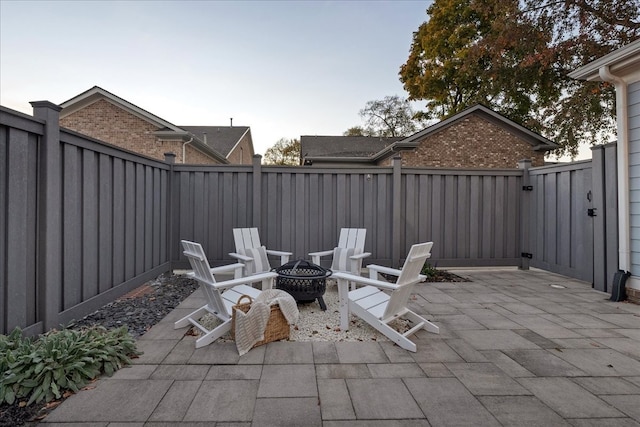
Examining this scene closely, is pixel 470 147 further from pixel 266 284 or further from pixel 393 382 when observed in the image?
pixel 393 382

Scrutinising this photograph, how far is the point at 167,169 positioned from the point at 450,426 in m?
4.96

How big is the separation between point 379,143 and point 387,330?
1371cm

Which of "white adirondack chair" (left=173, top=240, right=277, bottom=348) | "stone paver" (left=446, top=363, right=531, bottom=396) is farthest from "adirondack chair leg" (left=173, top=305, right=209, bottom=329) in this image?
"stone paver" (left=446, top=363, right=531, bottom=396)

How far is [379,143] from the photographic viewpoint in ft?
50.8

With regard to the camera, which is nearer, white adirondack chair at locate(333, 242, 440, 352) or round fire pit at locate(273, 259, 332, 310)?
white adirondack chair at locate(333, 242, 440, 352)

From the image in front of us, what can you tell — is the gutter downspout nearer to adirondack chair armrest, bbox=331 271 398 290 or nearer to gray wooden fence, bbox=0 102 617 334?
gray wooden fence, bbox=0 102 617 334

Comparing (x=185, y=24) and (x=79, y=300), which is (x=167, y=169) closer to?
(x=79, y=300)

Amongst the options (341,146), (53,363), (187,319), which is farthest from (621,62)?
(341,146)

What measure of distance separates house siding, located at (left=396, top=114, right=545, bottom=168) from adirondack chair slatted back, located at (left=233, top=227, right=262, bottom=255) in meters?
7.59

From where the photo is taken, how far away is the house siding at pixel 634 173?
3.85 m

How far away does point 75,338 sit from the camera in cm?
213

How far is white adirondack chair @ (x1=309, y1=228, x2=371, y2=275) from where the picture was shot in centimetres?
443

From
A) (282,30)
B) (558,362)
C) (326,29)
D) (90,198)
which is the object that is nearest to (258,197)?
(90,198)

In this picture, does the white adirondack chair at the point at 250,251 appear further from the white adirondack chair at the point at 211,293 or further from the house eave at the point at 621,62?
the house eave at the point at 621,62
